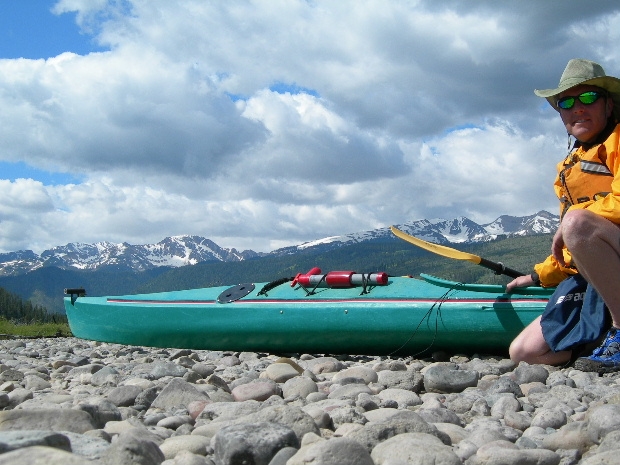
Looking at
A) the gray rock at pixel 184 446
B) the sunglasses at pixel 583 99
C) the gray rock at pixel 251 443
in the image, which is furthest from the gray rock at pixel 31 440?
the sunglasses at pixel 583 99

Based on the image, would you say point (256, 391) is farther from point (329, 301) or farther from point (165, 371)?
point (329, 301)

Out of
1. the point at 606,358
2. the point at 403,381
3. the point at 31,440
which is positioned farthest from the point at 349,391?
the point at 31,440

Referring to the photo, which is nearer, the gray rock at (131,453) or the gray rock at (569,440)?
the gray rock at (131,453)

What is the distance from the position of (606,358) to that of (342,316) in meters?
2.85

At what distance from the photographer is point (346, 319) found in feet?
22.1

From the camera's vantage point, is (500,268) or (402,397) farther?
(500,268)

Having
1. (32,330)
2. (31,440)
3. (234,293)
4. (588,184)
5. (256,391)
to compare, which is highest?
(588,184)

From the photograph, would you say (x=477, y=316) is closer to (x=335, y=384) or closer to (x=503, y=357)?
(x=503, y=357)

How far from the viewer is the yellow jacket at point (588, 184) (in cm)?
421

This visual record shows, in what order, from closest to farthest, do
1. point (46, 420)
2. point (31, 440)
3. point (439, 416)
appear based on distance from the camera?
point (31, 440)
point (46, 420)
point (439, 416)

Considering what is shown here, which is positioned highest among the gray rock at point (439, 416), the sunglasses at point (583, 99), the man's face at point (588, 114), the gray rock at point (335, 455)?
the sunglasses at point (583, 99)

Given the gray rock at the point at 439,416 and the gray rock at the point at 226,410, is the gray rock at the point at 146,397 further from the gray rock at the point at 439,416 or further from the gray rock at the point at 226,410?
the gray rock at the point at 439,416

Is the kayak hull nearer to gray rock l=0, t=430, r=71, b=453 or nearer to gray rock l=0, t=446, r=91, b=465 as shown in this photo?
gray rock l=0, t=430, r=71, b=453

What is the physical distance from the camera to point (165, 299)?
27.8ft
